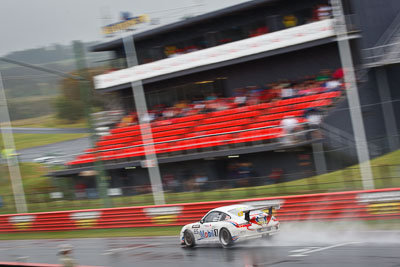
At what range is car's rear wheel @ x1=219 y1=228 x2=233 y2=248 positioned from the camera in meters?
13.7

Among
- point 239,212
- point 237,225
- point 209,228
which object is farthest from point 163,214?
point 237,225

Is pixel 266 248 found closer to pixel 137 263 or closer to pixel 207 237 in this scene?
pixel 207 237

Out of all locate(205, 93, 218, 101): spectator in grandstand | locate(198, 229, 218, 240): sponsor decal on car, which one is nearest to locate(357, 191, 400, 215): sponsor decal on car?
locate(198, 229, 218, 240): sponsor decal on car

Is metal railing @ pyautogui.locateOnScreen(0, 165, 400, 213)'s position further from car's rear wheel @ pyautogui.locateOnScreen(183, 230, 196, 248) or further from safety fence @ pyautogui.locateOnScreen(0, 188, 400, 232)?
car's rear wheel @ pyautogui.locateOnScreen(183, 230, 196, 248)

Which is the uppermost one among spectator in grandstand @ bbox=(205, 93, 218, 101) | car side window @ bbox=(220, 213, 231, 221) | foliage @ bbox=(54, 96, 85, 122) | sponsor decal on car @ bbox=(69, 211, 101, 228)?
foliage @ bbox=(54, 96, 85, 122)

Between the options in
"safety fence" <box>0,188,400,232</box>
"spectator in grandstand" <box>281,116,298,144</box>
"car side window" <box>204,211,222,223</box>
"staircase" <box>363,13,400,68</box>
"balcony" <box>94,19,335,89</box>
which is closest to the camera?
"car side window" <box>204,211,222,223</box>

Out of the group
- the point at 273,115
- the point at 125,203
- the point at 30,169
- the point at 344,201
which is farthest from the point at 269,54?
the point at 30,169

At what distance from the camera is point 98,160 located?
72.5ft

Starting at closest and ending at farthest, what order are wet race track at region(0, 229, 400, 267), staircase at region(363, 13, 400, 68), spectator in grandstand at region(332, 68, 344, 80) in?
wet race track at region(0, 229, 400, 267), staircase at region(363, 13, 400, 68), spectator in grandstand at region(332, 68, 344, 80)

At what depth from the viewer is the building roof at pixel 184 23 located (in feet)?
96.3

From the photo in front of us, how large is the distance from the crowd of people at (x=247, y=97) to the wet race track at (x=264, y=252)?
7.12 metres

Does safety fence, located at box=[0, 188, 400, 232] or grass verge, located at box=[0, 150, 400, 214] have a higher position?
grass verge, located at box=[0, 150, 400, 214]

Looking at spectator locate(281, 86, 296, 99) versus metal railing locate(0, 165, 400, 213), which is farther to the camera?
spectator locate(281, 86, 296, 99)

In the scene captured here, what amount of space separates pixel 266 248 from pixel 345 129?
11686mm
